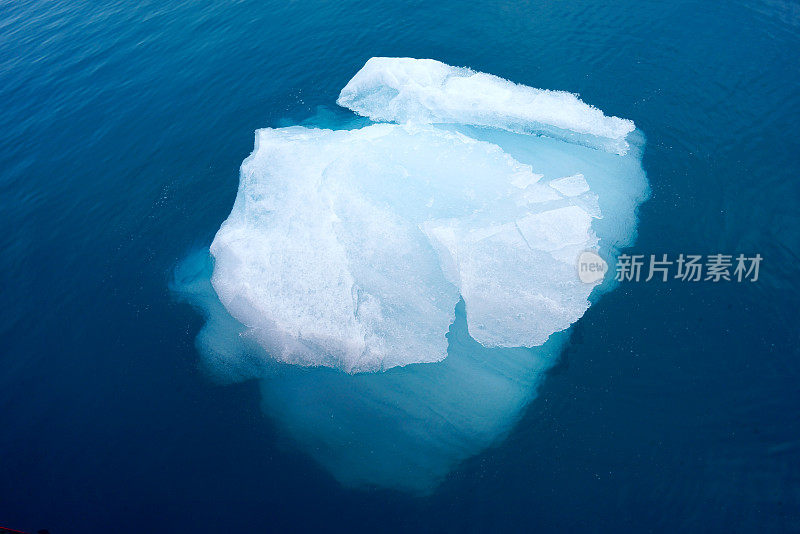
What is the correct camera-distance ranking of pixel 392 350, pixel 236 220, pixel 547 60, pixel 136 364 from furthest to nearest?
pixel 547 60, pixel 236 220, pixel 136 364, pixel 392 350

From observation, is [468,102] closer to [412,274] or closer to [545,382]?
[412,274]

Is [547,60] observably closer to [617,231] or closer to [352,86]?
[352,86]

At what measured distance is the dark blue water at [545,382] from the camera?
926cm

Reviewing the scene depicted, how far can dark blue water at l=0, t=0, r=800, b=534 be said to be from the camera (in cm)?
926

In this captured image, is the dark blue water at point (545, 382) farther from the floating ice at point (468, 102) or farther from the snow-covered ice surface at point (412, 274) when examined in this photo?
the floating ice at point (468, 102)

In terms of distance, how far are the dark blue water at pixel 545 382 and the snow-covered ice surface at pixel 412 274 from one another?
2.28ft

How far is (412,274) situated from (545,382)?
176 inches

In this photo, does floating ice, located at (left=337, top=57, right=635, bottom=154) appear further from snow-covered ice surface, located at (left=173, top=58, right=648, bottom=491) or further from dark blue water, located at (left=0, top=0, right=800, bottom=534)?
dark blue water, located at (left=0, top=0, right=800, bottom=534)

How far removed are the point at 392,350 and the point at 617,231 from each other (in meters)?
7.58

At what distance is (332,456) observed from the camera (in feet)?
33.6

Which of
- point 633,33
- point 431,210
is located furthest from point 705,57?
point 431,210

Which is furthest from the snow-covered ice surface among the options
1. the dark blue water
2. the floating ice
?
the dark blue water

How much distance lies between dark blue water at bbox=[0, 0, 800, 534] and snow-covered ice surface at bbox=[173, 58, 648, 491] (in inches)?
27.3

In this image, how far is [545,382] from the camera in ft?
34.7
